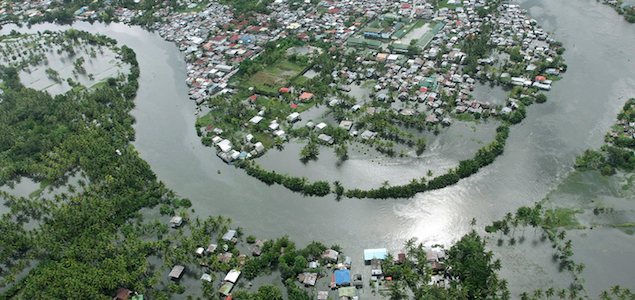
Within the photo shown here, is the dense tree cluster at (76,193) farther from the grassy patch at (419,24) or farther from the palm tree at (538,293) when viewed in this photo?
the grassy patch at (419,24)

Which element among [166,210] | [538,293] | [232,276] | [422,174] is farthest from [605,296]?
Result: [166,210]

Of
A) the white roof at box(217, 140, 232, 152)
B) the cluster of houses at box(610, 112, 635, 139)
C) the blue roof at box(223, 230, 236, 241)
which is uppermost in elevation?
the cluster of houses at box(610, 112, 635, 139)

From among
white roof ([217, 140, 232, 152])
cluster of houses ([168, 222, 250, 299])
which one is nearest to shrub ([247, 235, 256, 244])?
cluster of houses ([168, 222, 250, 299])

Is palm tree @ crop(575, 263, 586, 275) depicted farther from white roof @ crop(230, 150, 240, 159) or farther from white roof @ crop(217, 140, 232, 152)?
white roof @ crop(217, 140, 232, 152)

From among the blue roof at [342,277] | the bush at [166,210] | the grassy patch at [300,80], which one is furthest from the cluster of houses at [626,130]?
the bush at [166,210]

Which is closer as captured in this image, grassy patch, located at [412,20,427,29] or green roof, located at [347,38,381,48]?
green roof, located at [347,38,381,48]

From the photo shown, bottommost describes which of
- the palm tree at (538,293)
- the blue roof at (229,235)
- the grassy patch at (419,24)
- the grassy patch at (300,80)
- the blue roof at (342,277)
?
the blue roof at (229,235)

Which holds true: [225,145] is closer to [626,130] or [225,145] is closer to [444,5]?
[626,130]
